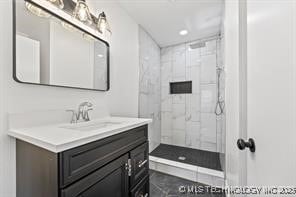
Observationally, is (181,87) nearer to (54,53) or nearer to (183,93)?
(183,93)

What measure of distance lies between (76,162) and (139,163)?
Result: 66cm

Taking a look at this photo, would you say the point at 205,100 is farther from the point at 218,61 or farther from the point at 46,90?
the point at 46,90

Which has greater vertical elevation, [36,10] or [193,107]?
[36,10]

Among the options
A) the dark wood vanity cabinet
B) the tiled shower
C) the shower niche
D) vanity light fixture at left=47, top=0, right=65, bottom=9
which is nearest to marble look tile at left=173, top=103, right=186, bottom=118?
the tiled shower

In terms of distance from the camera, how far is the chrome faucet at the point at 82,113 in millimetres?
1196

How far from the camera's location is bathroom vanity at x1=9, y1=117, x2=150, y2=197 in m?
0.60

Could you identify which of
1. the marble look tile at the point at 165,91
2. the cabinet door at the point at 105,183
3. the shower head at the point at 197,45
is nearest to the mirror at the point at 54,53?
the cabinet door at the point at 105,183

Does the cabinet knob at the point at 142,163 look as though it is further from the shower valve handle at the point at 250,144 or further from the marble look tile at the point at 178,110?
the marble look tile at the point at 178,110

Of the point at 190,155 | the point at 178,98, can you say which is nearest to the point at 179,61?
the point at 178,98

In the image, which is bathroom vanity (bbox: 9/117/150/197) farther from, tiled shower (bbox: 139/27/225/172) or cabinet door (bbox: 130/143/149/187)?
tiled shower (bbox: 139/27/225/172)

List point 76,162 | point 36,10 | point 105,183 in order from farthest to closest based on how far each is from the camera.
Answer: point 36,10
point 105,183
point 76,162

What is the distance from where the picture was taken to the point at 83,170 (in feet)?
2.24

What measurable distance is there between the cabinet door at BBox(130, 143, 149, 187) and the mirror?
0.81 metres

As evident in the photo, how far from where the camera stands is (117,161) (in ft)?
2.99
